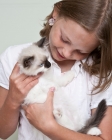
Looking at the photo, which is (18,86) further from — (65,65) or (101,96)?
(101,96)

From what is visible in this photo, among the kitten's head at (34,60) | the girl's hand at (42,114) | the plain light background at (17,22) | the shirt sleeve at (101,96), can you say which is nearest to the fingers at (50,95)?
the girl's hand at (42,114)

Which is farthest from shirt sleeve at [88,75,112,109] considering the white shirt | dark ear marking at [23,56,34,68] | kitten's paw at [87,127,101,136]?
dark ear marking at [23,56,34,68]

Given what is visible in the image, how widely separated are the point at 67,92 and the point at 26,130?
0.98 feet

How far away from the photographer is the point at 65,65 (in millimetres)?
1326

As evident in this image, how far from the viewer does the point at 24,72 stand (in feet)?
3.91

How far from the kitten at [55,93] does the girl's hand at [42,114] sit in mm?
33

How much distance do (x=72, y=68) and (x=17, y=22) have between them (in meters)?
0.80

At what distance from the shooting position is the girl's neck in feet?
4.33

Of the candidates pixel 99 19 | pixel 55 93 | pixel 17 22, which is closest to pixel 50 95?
pixel 55 93

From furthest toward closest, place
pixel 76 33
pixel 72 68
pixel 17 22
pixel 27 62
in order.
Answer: pixel 17 22 → pixel 72 68 → pixel 27 62 → pixel 76 33

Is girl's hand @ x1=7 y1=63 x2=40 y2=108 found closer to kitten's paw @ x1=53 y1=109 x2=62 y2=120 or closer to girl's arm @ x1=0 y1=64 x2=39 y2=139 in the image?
girl's arm @ x1=0 y1=64 x2=39 y2=139

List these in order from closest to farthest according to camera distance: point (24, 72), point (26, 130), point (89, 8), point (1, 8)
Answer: point (89, 8) < point (24, 72) < point (26, 130) < point (1, 8)

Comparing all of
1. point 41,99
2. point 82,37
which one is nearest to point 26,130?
point 41,99

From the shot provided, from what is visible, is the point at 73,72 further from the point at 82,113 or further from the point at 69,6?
the point at 69,6
